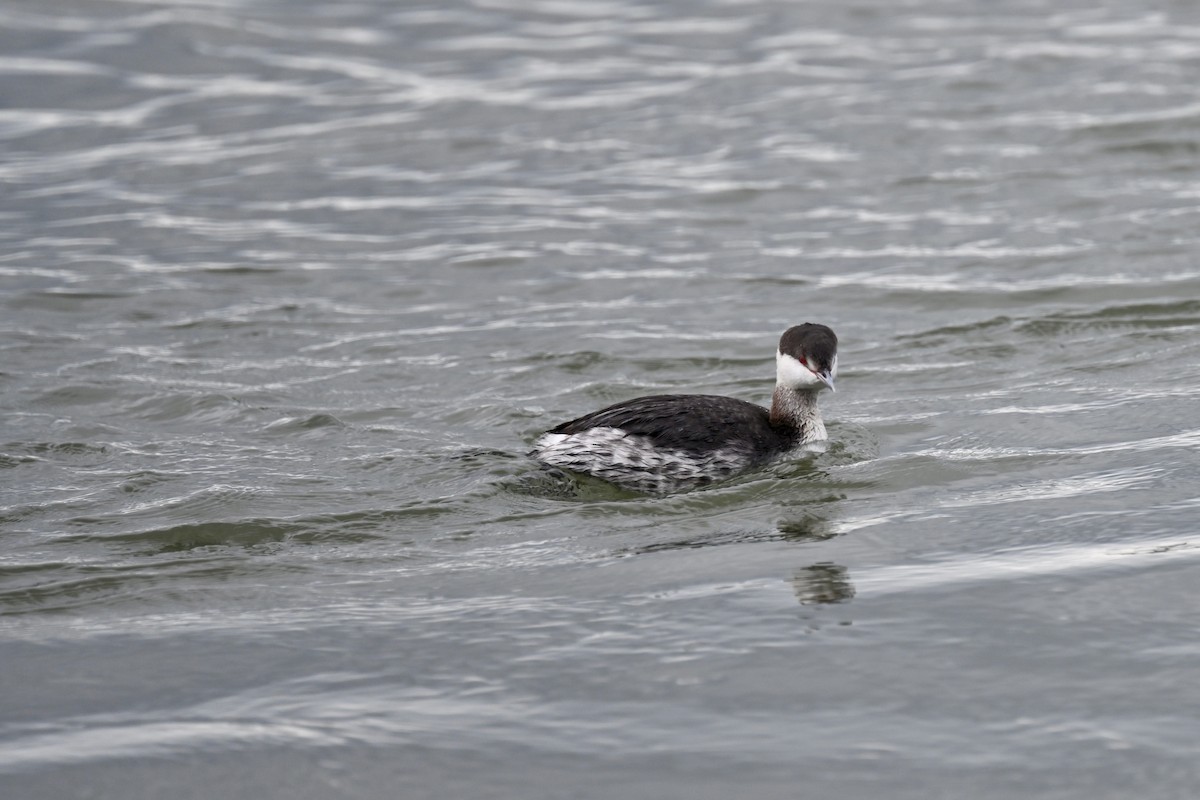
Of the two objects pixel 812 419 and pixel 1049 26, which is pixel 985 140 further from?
pixel 812 419

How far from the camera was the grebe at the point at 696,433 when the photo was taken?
30.8 ft

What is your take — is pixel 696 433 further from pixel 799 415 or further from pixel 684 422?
pixel 799 415

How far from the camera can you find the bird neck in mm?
9906

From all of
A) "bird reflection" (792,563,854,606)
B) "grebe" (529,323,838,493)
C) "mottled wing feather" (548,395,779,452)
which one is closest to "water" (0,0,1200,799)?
"bird reflection" (792,563,854,606)

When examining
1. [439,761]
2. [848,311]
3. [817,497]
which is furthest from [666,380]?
[439,761]

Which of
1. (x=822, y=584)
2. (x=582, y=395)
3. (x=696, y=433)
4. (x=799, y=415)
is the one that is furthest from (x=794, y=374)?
(x=822, y=584)

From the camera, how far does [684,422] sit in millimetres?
9547

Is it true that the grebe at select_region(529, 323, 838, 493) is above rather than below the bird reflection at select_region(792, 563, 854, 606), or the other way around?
above

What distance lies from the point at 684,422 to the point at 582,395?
7.37 feet

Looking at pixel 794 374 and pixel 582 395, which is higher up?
pixel 794 374

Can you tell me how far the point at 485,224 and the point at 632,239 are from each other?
1.57 meters

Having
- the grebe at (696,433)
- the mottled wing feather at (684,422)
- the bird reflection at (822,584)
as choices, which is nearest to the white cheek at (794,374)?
the grebe at (696,433)

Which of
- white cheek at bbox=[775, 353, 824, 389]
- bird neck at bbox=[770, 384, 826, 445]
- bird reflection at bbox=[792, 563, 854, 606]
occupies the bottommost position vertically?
bird reflection at bbox=[792, 563, 854, 606]

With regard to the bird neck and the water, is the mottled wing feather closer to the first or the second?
the bird neck
